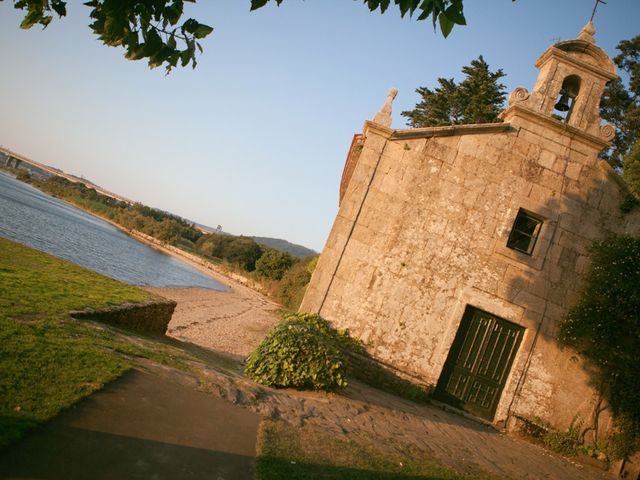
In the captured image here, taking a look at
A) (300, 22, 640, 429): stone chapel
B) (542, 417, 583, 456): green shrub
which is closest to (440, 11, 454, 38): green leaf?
(300, 22, 640, 429): stone chapel

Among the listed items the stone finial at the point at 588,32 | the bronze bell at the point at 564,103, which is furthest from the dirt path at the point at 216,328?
the stone finial at the point at 588,32

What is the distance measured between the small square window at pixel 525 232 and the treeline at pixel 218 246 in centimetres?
1949

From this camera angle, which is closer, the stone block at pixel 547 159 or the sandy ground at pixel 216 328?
the stone block at pixel 547 159

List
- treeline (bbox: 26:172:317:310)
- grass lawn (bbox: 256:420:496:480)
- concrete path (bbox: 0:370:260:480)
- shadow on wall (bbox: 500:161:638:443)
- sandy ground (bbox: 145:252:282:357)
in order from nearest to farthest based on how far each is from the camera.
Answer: concrete path (bbox: 0:370:260:480) < grass lawn (bbox: 256:420:496:480) < shadow on wall (bbox: 500:161:638:443) < sandy ground (bbox: 145:252:282:357) < treeline (bbox: 26:172:317:310)

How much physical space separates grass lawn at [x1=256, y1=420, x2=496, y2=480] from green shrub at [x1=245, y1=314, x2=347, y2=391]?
63.6 inches

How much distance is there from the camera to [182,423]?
3.42 meters

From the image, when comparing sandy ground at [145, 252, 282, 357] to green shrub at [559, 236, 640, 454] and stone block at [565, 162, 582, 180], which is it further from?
stone block at [565, 162, 582, 180]

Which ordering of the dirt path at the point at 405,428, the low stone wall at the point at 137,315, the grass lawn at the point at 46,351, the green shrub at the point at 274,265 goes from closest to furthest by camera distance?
the grass lawn at the point at 46,351 < the dirt path at the point at 405,428 < the low stone wall at the point at 137,315 < the green shrub at the point at 274,265

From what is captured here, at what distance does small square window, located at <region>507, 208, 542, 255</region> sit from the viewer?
9344 mm

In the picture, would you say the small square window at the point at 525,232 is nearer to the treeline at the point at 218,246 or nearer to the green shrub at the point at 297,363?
the green shrub at the point at 297,363

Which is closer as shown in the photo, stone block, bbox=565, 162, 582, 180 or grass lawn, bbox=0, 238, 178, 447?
grass lawn, bbox=0, 238, 178, 447

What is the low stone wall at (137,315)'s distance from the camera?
604cm

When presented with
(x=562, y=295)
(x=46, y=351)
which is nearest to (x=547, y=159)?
(x=562, y=295)

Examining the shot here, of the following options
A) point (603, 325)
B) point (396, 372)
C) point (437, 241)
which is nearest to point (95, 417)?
point (396, 372)
